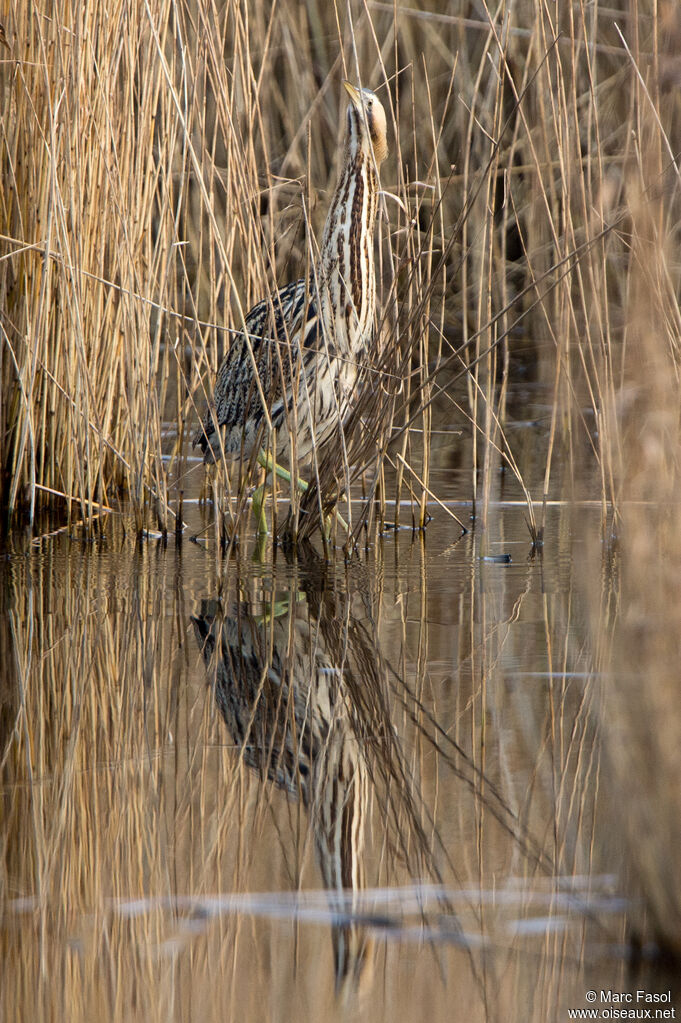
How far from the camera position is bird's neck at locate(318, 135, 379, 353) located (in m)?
3.56

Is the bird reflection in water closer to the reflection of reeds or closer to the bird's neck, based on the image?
the reflection of reeds

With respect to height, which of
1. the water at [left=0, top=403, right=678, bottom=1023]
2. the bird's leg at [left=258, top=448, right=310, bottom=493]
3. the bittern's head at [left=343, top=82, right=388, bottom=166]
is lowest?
the water at [left=0, top=403, right=678, bottom=1023]

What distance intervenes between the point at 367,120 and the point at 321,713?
77.8 inches

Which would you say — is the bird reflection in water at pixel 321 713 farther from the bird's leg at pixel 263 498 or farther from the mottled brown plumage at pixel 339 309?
the mottled brown plumage at pixel 339 309

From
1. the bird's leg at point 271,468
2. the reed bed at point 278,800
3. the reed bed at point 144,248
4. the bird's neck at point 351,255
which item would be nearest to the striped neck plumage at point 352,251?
the bird's neck at point 351,255

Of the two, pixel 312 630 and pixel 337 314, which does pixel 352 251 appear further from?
pixel 312 630

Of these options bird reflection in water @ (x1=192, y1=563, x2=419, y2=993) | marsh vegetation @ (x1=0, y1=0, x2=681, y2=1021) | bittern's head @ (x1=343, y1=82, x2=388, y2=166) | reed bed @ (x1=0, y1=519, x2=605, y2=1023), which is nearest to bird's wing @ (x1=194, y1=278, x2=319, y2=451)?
marsh vegetation @ (x1=0, y1=0, x2=681, y2=1021)

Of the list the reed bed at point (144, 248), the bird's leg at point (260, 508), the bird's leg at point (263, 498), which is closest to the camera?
the reed bed at point (144, 248)

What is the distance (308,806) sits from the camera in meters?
1.74

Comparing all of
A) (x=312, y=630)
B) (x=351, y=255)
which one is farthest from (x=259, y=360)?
(x=312, y=630)

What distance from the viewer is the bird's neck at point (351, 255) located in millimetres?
3559

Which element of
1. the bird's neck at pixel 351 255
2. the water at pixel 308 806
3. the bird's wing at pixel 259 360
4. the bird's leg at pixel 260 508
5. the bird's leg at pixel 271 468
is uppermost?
the bird's neck at pixel 351 255

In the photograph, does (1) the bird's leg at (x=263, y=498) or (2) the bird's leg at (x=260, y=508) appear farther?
(2) the bird's leg at (x=260, y=508)

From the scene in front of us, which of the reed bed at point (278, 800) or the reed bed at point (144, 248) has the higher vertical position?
the reed bed at point (144, 248)
